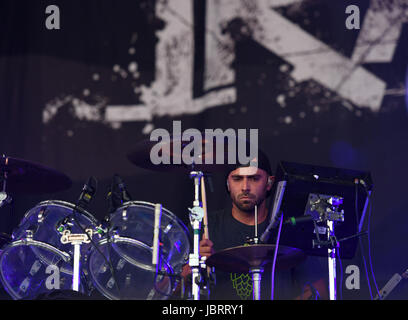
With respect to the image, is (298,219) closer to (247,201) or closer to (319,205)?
(319,205)

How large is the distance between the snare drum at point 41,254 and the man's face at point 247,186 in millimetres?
1128

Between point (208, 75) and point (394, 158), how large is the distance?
5.10ft

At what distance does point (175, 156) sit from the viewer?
11.3 feet

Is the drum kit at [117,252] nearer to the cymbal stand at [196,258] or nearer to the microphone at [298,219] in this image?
the cymbal stand at [196,258]

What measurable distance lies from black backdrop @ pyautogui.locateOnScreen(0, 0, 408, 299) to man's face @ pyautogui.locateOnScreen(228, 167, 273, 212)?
355mm

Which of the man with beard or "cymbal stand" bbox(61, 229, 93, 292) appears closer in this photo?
"cymbal stand" bbox(61, 229, 93, 292)

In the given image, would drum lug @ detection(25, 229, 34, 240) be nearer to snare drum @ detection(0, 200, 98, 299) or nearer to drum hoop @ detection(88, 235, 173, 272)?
snare drum @ detection(0, 200, 98, 299)

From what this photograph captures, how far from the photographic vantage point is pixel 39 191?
159 inches

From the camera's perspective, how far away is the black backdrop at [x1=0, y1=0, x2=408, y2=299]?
179 inches
